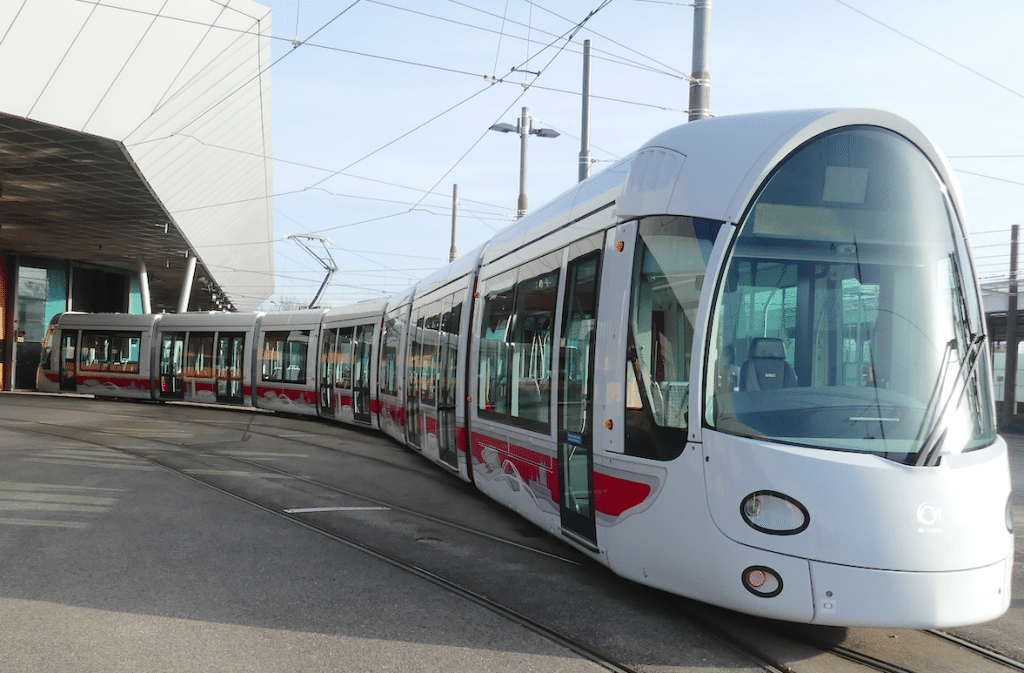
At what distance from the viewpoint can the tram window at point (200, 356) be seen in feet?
78.9

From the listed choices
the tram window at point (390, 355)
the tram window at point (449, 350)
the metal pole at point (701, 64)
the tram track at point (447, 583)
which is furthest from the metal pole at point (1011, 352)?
the tram track at point (447, 583)

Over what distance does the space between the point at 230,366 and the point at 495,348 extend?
17038mm

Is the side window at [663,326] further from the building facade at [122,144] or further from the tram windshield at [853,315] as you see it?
the building facade at [122,144]

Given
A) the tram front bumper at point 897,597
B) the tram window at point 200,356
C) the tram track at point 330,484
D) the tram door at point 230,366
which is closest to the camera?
the tram front bumper at point 897,597

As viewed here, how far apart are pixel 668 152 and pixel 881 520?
2.37m

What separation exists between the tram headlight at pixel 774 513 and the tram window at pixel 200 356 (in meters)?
21.5

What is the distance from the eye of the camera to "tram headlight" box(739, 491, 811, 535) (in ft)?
14.4

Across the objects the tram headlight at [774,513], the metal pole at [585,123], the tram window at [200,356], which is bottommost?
the tram headlight at [774,513]

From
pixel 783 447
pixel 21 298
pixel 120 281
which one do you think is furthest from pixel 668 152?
pixel 120 281

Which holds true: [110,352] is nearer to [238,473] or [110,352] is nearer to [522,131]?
[522,131]

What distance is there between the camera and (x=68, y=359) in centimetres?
2731

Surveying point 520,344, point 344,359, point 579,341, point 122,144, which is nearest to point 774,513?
point 579,341

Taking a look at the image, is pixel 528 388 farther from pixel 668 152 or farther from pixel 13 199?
pixel 13 199

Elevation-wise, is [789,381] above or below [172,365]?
above
